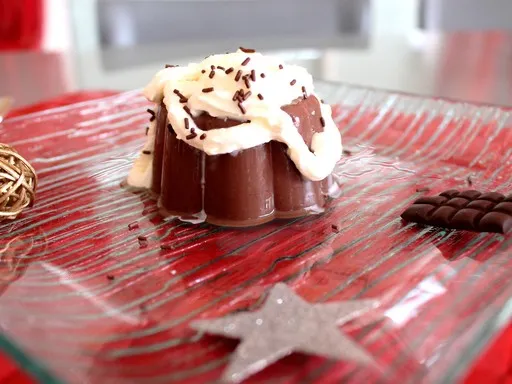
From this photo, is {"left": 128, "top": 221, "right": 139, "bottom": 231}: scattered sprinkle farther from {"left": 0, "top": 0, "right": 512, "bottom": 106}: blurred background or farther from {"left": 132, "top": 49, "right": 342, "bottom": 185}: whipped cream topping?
{"left": 0, "top": 0, "right": 512, "bottom": 106}: blurred background

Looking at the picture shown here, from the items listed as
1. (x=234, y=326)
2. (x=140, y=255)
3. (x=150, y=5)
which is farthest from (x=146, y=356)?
(x=150, y=5)

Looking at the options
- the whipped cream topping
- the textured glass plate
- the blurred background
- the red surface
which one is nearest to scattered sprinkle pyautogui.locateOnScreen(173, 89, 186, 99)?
the whipped cream topping

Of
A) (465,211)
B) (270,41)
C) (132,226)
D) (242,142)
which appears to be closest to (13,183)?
(132,226)

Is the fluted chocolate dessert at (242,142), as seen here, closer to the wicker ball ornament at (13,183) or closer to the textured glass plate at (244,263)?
the textured glass plate at (244,263)

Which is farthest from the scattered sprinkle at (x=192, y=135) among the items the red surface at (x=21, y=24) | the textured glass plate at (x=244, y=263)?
the red surface at (x=21, y=24)

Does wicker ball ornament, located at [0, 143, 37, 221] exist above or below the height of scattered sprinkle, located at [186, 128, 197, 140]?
below
